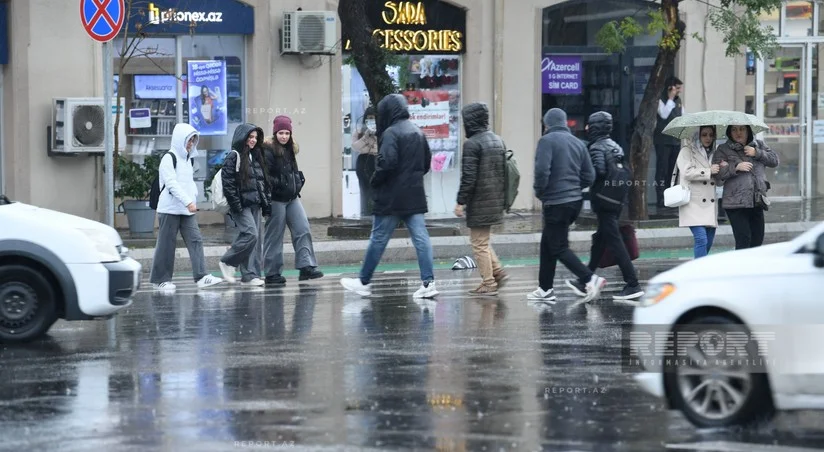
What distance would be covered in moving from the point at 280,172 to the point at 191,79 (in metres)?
7.35

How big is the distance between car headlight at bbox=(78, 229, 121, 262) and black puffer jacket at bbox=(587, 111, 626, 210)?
447 centimetres

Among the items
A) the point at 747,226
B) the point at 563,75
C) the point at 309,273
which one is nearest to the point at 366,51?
the point at 309,273

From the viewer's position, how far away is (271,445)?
292 inches

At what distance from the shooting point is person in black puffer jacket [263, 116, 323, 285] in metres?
15.6

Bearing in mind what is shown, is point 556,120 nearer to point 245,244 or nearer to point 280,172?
point 280,172

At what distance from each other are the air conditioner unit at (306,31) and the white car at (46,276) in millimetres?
11578

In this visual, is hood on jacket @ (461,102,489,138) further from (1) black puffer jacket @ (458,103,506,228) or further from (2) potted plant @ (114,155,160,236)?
(2) potted plant @ (114,155,160,236)

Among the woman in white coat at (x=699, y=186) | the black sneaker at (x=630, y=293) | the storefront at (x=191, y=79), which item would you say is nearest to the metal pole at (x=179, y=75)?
the storefront at (x=191, y=79)

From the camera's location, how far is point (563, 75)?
24922 mm

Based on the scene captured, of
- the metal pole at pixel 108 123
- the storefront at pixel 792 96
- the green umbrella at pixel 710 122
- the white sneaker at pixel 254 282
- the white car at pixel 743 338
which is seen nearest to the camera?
the white car at pixel 743 338

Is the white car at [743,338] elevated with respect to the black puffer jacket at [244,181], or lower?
lower

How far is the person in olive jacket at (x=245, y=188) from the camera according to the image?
15.5 m

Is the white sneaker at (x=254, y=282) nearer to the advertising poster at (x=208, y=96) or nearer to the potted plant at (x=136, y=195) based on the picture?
the potted plant at (x=136, y=195)

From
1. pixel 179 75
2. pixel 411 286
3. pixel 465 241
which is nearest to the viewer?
pixel 411 286
